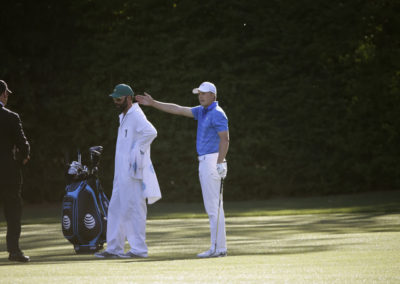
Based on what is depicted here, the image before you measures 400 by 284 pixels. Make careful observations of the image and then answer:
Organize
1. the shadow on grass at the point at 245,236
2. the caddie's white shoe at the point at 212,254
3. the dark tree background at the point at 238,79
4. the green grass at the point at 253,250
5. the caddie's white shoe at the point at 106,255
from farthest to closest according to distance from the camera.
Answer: the dark tree background at the point at 238,79
the shadow on grass at the point at 245,236
the caddie's white shoe at the point at 106,255
the caddie's white shoe at the point at 212,254
the green grass at the point at 253,250

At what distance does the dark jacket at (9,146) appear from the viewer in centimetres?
892

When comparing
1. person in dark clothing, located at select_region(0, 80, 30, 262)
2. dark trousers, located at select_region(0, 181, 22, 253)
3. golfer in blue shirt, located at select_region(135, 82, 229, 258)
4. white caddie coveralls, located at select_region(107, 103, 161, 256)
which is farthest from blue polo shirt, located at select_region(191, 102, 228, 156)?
dark trousers, located at select_region(0, 181, 22, 253)

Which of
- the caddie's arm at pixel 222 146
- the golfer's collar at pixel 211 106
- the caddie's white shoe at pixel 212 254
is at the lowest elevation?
the caddie's white shoe at pixel 212 254

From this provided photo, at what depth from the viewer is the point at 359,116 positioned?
1952cm

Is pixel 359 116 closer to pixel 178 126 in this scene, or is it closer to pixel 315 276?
pixel 178 126

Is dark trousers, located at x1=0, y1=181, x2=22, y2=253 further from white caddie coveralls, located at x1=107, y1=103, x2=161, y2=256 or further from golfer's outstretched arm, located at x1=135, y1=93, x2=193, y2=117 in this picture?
golfer's outstretched arm, located at x1=135, y1=93, x2=193, y2=117

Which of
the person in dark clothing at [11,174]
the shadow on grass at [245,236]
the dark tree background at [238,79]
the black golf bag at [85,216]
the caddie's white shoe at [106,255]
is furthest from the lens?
the dark tree background at [238,79]

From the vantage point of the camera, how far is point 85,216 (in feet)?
32.9

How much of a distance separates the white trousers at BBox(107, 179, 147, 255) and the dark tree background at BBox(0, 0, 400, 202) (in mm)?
10172

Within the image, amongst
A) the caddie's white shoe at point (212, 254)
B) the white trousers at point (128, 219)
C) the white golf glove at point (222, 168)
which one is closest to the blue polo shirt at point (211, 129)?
the white golf glove at point (222, 168)

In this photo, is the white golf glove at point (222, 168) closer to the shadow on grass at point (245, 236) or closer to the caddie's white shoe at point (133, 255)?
the shadow on grass at point (245, 236)

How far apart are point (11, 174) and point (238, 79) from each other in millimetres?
11137

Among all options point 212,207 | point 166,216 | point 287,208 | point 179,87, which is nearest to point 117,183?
point 212,207

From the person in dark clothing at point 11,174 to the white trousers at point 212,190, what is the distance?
76.3 inches
